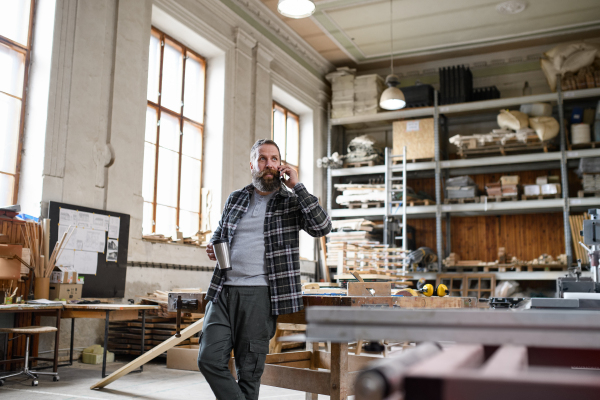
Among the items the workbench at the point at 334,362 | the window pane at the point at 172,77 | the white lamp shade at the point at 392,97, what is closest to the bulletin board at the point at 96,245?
the window pane at the point at 172,77

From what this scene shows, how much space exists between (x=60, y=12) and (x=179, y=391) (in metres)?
4.97

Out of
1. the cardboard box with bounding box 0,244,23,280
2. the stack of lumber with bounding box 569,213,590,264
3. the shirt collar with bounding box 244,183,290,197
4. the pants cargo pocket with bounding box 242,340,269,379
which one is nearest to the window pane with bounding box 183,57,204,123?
the cardboard box with bounding box 0,244,23,280

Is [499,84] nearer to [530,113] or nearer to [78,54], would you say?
[530,113]

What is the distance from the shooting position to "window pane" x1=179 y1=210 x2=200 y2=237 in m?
9.40

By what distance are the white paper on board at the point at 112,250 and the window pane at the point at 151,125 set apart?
6.67 feet

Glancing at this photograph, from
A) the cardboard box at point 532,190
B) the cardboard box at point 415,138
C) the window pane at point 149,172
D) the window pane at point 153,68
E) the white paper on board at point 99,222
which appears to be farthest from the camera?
the cardboard box at point 415,138

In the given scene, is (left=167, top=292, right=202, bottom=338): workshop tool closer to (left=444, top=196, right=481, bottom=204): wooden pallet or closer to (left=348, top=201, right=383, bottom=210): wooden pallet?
(left=348, top=201, right=383, bottom=210): wooden pallet

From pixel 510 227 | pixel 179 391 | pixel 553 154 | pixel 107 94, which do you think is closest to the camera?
pixel 179 391

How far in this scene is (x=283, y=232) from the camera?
10.0 ft

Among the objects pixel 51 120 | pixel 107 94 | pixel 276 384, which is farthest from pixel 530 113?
pixel 276 384

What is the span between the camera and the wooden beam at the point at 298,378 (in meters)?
3.13

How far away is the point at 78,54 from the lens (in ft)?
23.8

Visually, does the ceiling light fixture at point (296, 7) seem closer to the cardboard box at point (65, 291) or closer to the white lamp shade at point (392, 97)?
the white lamp shade at point (392, 97)

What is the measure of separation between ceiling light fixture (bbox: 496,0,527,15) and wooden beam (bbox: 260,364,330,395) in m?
9.70
